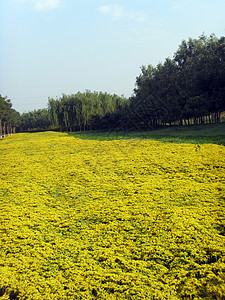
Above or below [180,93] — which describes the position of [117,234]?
below

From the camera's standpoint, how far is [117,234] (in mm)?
4668

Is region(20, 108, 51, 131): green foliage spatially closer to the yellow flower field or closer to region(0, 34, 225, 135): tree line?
region(0, 34, 225, 135): tree line

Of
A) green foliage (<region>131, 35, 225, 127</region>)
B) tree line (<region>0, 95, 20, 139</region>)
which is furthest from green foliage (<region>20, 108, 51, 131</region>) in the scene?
green foliage (<region>131, 35, 225, 127</region>)

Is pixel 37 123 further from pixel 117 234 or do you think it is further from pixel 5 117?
pixel 117 234

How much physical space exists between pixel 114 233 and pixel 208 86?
102 feet

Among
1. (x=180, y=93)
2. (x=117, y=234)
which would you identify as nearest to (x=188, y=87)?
(x=180, y=93)

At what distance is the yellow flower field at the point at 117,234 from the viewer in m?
3.55

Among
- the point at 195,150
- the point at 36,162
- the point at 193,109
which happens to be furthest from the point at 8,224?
the point at 193,109

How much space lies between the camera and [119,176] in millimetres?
7887

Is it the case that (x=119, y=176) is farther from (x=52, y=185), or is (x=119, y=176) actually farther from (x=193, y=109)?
(x=193, y=109)

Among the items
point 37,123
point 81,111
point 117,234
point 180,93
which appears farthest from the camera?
point 37,123

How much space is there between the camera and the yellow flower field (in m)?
3.55

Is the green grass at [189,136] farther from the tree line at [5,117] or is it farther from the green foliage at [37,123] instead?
the green foliage at [37,123]

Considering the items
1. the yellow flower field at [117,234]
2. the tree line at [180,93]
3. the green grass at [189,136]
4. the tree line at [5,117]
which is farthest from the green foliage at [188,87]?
the tree line at [5,117]
